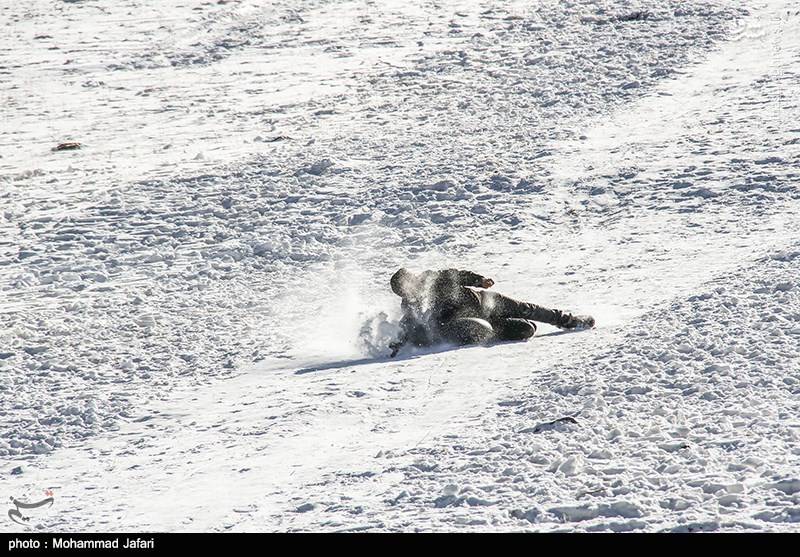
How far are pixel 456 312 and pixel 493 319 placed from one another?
0.34 m

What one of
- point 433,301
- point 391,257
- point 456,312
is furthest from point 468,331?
point 391,257

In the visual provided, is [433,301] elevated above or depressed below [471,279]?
below

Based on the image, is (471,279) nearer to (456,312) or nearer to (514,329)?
(456,312)

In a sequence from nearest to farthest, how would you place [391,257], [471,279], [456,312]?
[471,279] < [456,312] < [391,257]

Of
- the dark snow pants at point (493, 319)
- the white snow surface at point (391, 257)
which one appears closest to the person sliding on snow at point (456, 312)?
Answer: the dark snow pants at point (493, 319)

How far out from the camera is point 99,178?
51.9 feet

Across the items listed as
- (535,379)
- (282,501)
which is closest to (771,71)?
(535,379)

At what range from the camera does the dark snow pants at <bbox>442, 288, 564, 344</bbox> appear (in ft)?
31.3

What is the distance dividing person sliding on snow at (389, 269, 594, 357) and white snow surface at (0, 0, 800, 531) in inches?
8.4

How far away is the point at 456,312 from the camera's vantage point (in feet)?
31.4

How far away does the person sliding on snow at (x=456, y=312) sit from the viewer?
9516 mm

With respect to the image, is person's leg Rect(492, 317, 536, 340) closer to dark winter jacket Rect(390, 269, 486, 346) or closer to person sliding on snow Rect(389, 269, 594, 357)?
person sliding on snow Rect(389, 269, 594, 357)

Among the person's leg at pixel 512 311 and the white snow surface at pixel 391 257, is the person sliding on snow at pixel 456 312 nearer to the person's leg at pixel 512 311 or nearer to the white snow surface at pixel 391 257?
the person's leg at pixel 512 311
